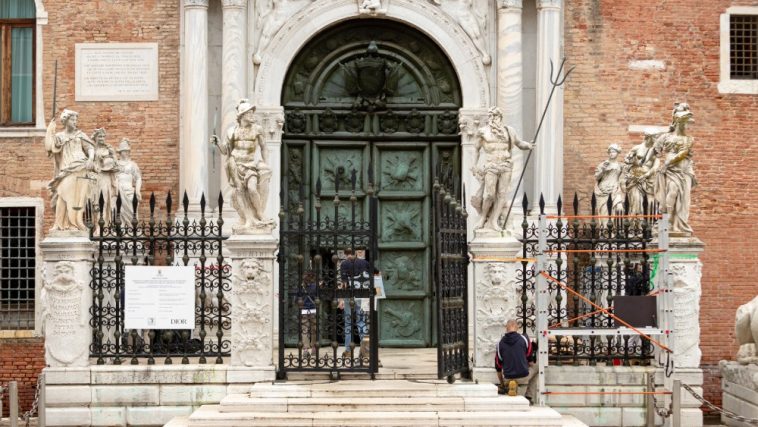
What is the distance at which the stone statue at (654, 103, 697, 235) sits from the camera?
18016 millimetres

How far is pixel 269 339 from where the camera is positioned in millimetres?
17047

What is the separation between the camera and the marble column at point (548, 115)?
73.4ft

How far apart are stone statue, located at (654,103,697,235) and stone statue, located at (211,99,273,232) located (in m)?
4.88

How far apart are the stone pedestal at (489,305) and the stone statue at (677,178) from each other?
7.27 feet

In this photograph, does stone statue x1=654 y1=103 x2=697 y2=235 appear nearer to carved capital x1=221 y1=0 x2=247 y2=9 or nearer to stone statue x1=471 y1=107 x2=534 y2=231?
stone statue x1=471 y1=107 x2=534 y2=231

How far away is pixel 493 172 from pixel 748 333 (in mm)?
4308

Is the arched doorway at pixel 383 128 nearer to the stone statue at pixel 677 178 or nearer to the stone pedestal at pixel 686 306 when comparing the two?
the stone statue at pixel 677 178

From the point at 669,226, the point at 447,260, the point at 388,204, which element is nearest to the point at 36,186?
the point at 388,204

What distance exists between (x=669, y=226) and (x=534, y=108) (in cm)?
544

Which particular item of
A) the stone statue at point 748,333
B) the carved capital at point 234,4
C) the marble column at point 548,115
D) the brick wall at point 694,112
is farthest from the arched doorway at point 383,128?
the stone statue at point 748,333

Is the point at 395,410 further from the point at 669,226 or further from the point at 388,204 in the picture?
the point at 388,204

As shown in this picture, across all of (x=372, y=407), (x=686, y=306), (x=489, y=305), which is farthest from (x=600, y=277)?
(x=372, y=407)

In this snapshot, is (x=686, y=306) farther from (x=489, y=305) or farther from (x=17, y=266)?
(x=17, y=266)

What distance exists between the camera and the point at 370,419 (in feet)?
51.9
